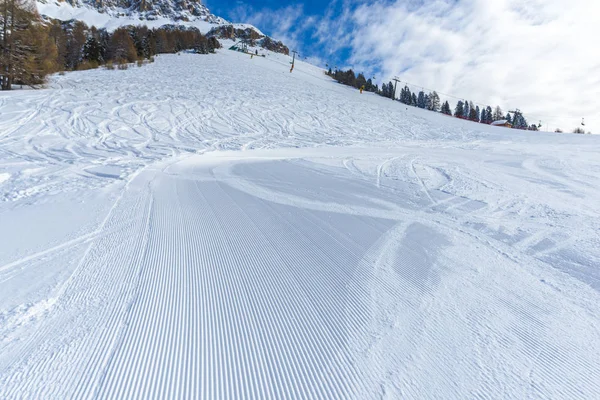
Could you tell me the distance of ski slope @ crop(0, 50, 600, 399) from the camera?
184cm

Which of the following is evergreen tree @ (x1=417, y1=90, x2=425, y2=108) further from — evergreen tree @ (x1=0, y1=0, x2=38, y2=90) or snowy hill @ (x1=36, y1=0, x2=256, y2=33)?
evergreen tree @ (x1=0, y1=0, x2=38, y2=90)

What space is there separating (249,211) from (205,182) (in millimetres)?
2306

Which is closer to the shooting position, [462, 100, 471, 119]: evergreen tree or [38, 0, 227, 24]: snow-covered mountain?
[462, 100, 471, 119]: evergreen tree

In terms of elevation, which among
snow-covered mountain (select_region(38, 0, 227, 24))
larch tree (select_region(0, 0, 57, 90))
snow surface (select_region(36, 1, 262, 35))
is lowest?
larch tree (select_region(0, 0, 57, 90))

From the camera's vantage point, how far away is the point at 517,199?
224 inches

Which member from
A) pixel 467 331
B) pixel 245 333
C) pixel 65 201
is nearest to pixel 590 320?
pixel 467 331

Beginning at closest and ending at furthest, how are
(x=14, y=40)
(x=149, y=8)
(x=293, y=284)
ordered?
(x=293, y=284) → (x=14, y=40) → (x=149, y=8)

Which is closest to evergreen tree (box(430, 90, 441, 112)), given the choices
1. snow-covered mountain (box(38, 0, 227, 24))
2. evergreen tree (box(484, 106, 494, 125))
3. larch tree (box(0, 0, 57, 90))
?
evergreen tree (box(484, 106, 494, 125))

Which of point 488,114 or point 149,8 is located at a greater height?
point 149,8

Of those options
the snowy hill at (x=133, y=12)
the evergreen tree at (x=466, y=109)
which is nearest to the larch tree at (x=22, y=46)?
the evergreen tree at (x=466, y=109)

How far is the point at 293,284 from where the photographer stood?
9.29 ft

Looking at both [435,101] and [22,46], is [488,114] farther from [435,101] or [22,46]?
[22,46]

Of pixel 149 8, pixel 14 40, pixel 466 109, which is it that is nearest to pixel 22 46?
pixel 14 40

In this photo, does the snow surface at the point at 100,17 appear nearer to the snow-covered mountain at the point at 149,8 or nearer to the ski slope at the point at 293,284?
the snow-covered mountain at the point at 149,8
